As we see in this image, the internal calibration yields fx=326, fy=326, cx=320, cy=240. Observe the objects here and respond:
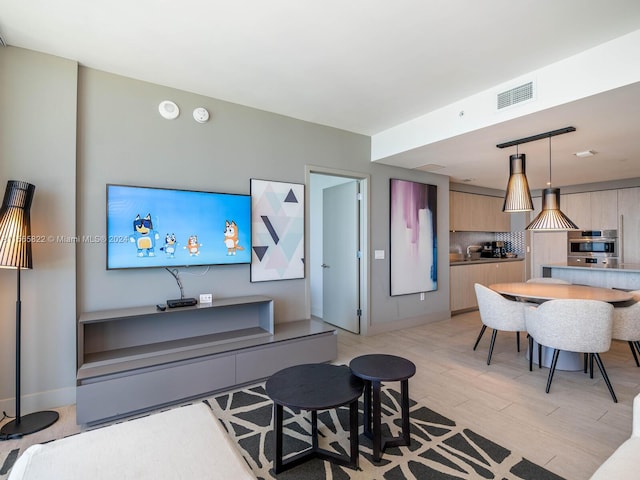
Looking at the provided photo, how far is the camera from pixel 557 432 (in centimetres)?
220

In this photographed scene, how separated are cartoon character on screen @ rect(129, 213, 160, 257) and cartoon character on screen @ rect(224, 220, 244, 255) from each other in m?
0.62

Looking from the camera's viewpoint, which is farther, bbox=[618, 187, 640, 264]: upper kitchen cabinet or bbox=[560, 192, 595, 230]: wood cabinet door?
bbox=[560, 192, 595, 230]: wood cabinet door

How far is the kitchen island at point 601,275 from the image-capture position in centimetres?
442

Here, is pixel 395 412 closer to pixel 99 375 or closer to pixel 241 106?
pixel 99 375

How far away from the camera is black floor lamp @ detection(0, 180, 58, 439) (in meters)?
2.13

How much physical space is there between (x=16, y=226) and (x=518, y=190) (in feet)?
13.9

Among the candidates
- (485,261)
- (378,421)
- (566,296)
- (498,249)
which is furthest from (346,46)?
(498,249)

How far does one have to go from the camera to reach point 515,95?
283cm

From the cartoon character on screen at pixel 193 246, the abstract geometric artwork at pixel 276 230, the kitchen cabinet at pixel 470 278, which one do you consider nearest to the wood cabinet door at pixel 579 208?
the kitchen cabinet at pixel 470 278

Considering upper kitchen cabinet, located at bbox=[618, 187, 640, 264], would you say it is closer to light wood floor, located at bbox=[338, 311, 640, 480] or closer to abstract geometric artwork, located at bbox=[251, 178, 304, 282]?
light wood floor, located at bbox=[338, 311, 640, 480]

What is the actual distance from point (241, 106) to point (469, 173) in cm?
368

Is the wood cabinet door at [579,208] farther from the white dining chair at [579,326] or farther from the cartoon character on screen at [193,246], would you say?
the cartoon character on screen at [193,246]

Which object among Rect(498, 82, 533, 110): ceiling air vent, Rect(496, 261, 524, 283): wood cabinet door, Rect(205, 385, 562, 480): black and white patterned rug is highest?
Rect(498, 82, 533, 110): ceiling air vent

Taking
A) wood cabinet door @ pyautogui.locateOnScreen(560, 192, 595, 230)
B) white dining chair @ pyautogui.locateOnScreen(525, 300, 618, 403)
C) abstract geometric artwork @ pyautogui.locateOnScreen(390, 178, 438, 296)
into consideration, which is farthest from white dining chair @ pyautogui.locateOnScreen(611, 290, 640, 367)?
wood cabinet door @ pyautogui.locateOnScreen(560, 192, 595, 230)
